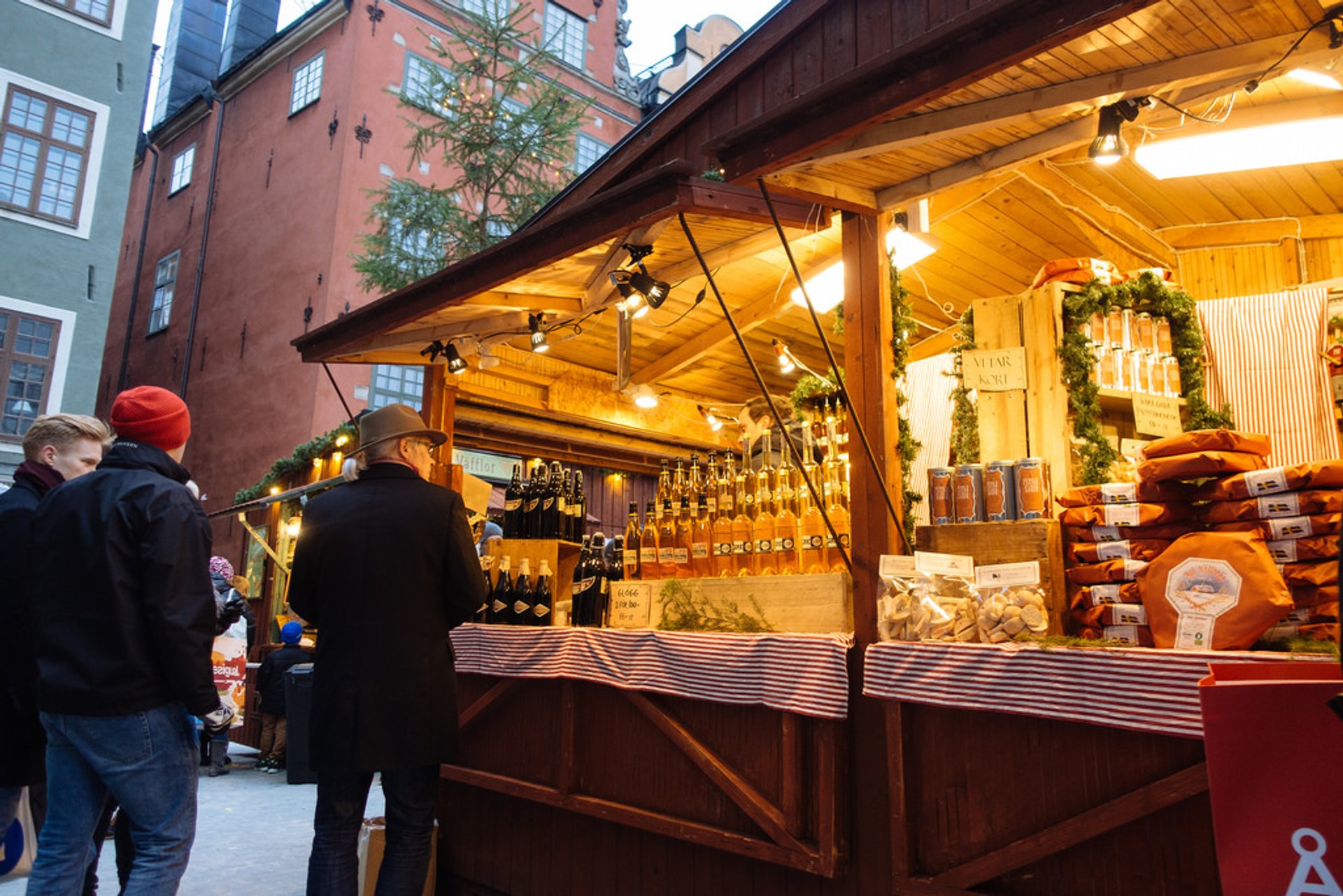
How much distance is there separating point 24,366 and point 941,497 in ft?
47.7

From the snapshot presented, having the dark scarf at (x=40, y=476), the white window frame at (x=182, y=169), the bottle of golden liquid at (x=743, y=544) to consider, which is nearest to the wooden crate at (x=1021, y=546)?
the bottle of golden liquid at (x=743, y=544)

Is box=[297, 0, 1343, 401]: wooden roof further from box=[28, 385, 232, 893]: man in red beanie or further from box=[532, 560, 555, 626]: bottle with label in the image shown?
box=[28, 385, 232, 893]: man in red beanie

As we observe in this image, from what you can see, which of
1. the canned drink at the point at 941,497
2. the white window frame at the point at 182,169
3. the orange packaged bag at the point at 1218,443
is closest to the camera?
the orange packaged bag at the point at 1218,443

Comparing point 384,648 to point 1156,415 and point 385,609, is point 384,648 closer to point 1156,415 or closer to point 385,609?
point 385,609

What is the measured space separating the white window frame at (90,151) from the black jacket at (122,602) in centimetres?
1381

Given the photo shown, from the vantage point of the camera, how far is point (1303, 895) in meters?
1.54

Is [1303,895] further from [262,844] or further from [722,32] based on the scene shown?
[722,32]

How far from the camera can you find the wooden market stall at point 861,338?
2.61m

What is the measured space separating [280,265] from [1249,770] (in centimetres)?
1771

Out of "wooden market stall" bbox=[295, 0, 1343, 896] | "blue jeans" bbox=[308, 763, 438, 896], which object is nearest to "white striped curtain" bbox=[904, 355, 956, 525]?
"wooden market stall" bbox=[295, 0, 1343, 896]

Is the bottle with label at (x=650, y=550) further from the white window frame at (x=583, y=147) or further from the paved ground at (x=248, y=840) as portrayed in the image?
the white window frame at (x=583, y=147)

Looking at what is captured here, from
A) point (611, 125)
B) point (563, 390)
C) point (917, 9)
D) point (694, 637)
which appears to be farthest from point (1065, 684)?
point (611, 125)

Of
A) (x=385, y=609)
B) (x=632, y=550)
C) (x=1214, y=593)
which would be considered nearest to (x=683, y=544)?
(x=632, y=550)

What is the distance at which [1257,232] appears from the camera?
5.96m
